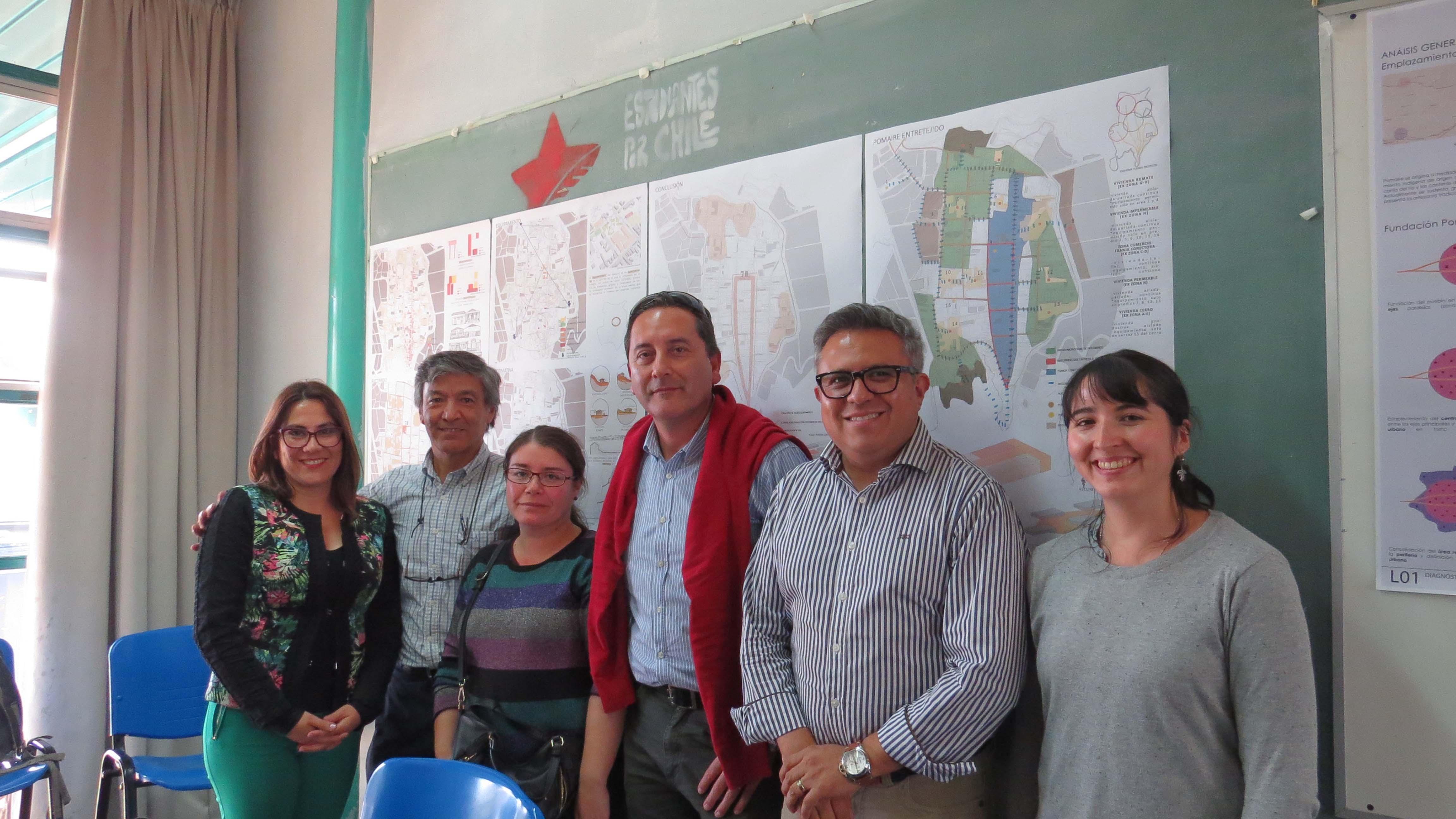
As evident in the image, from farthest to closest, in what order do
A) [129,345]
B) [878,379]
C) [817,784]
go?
[129,345]
[878,379]
[817,784]

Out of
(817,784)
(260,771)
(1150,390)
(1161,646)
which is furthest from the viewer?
(260,771)

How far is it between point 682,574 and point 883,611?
47cm

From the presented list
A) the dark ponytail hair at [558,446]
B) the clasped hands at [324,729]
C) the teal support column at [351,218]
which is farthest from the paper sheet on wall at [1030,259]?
the teal support column at [351,218]

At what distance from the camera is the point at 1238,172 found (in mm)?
1492

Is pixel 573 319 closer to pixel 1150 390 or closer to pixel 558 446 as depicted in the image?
pixel 558 446

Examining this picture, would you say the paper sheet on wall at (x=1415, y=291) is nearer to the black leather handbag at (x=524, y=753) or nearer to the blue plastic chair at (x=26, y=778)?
the black leather handbag at (x=524, y=753)

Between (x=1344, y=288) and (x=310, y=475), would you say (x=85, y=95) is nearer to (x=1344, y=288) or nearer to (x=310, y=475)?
(x=310, y=475)

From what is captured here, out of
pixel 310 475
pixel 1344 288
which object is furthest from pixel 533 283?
pixel 1344 288

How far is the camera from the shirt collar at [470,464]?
2.24 m

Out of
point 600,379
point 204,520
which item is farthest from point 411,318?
point 204,520

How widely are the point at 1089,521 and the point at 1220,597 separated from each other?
255 millimetres

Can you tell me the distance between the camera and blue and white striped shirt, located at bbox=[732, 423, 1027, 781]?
4.42 ft

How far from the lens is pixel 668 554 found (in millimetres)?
1790

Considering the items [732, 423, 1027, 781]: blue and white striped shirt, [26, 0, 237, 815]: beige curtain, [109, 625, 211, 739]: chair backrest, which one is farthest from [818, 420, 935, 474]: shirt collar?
[26, 0, 237, 815]: beige curtain
